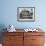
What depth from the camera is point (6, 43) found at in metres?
3.84

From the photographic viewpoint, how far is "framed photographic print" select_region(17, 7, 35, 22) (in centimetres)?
427

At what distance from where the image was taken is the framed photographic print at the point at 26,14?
4273 mm

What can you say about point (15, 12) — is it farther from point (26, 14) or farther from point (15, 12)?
point (26, 14)

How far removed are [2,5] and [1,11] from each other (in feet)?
0.63

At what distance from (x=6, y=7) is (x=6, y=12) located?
6.2 inches

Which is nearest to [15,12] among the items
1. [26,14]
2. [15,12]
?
[15,12]

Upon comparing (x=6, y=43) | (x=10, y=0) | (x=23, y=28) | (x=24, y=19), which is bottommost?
(x=6, y=43)

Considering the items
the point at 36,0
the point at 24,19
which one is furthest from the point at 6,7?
the point at 36,0

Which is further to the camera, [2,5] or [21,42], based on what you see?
[2,5]

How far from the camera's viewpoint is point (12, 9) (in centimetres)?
428

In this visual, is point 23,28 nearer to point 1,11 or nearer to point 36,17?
point 36,17

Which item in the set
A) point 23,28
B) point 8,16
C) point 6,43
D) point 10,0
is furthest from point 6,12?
point 6,43

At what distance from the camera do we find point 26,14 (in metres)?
4.30

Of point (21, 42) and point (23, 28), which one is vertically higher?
point (23, 28)
